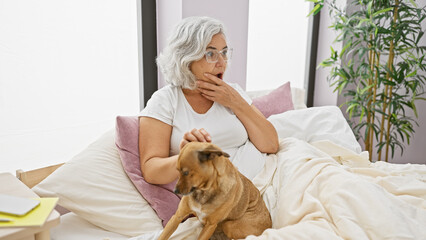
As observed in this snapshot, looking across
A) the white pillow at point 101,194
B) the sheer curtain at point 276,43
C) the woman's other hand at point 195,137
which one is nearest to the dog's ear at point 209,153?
the woman's other hand at point 195,137

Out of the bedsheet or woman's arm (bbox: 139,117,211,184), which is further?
woman's arm (bbox: 139,117,211,184)

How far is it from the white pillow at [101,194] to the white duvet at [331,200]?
0.46 feet

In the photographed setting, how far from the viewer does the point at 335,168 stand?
4.06 ft

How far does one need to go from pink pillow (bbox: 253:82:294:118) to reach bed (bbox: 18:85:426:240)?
1.65ft

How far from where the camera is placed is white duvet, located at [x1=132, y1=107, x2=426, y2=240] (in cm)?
98

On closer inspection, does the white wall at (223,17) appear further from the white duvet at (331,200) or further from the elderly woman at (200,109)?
the white duvet at (331,200)

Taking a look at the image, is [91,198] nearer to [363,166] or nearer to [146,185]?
[146,185]

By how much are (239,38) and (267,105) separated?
56 cm

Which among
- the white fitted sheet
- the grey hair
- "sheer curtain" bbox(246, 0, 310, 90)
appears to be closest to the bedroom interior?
the white fitted sheet

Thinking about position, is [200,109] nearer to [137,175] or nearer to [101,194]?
[137,175]

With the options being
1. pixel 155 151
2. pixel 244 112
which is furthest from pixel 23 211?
pixel 244 112

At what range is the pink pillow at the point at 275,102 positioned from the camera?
1982mm

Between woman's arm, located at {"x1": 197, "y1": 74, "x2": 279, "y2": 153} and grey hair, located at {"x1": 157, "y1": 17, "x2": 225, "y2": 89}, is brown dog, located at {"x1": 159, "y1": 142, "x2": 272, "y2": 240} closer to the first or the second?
woman's arm, located at {"x1": 197, "y1": 74, "x2": 279, "y2": 153}

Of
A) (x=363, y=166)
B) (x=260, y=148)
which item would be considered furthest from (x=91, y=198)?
(x=363, y=166)
